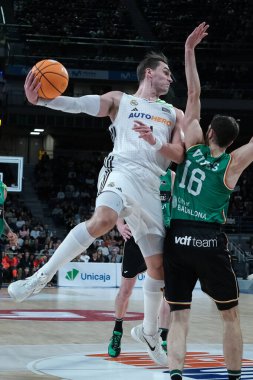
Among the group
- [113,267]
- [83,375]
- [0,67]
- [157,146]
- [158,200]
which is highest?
[0,67]

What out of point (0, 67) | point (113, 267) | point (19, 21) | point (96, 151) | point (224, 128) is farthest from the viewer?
point (96, 151)

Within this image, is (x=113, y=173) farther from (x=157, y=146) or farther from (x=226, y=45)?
(x=226, y=45)

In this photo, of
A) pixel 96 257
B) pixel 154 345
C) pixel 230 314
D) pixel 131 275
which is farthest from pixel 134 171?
pixel 96 257

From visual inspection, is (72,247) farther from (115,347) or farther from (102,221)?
(115,347)

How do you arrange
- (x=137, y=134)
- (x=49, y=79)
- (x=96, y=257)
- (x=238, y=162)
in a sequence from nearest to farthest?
(x=238, y=162) → (x=49, y=79) → (x=137, y=134) → (x=96, y=257)

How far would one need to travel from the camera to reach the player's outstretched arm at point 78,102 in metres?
5.41

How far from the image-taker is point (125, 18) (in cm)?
3167

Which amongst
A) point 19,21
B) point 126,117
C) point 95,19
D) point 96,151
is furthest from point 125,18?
point 126,117

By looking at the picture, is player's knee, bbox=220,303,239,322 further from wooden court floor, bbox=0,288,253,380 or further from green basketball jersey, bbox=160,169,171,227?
green basketball jersey, bbox=160,169,171,227

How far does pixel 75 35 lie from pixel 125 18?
8.34 ft

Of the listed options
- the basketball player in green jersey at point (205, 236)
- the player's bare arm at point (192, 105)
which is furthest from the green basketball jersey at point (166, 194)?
the player's bare arm at point (192, 105)

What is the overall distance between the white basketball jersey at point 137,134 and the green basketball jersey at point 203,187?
622mm

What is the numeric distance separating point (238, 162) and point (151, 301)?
1.76 meters

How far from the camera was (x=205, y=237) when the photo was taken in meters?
5.00
